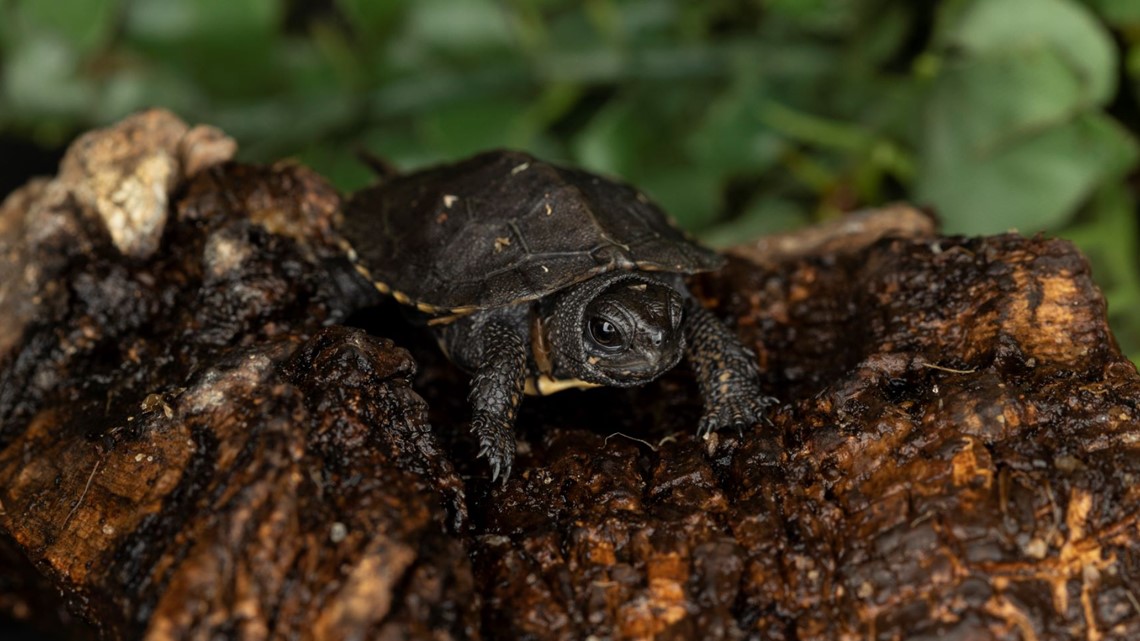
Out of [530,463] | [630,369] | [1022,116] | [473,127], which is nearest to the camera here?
[530,463]

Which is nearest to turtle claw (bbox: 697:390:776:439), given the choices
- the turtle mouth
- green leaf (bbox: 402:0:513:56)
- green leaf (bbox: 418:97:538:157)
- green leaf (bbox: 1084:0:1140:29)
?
the turtle mouth

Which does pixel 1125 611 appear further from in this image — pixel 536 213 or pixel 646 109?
pixel 646 109

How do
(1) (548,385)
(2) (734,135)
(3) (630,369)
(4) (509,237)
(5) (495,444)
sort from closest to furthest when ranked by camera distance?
1. (5) (495,444)
2. (3) (630,369)
3. (4) (509,237)
4. (1) (548,385)
5. (2) (734,135)

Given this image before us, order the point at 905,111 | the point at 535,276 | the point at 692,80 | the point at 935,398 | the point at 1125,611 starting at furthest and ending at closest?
the point at 692,80, the point at 905,111, the point at 535,276, the point at 935,398, the point at 1125,611

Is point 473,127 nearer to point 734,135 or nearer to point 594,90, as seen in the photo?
point 594,90

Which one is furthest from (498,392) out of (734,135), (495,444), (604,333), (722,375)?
(734,135)

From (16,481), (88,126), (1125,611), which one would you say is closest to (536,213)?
(16,481)
